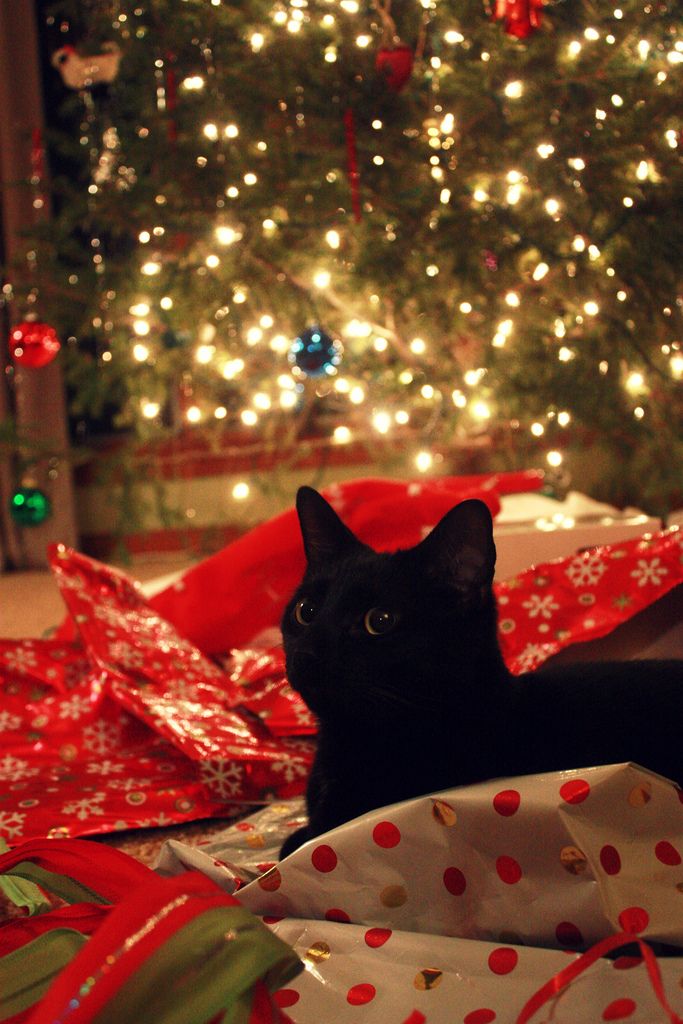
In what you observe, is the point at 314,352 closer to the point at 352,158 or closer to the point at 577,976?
the point at 352,158

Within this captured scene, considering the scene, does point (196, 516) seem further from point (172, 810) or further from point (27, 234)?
point (172, 810)

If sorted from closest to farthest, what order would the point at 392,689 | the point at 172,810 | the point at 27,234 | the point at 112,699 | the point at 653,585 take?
the point at 392,689 < the point at 172,810 < the point at 653,585 < the point at 112,699 < the point at 27,234

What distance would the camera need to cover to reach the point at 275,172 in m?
1.85

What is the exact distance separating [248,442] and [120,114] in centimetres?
122

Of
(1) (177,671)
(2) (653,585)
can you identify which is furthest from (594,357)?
(1) (177,671)

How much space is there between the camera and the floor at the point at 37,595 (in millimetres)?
2128

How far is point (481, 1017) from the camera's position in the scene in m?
0.51

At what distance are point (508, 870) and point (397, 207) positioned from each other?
1428 mm

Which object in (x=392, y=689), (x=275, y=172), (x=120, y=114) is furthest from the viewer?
(x=120, y=114)

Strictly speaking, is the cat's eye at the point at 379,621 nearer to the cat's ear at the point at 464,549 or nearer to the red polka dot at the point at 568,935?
the cat's ear at the point at 464,549

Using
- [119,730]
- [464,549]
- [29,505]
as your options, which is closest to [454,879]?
[464,549]

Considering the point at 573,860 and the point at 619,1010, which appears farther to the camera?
the point at 573,860

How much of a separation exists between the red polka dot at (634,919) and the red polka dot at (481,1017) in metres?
0.11

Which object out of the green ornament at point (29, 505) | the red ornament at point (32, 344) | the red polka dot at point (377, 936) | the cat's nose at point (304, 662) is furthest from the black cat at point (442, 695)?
the green ornament at point (29, 505)
